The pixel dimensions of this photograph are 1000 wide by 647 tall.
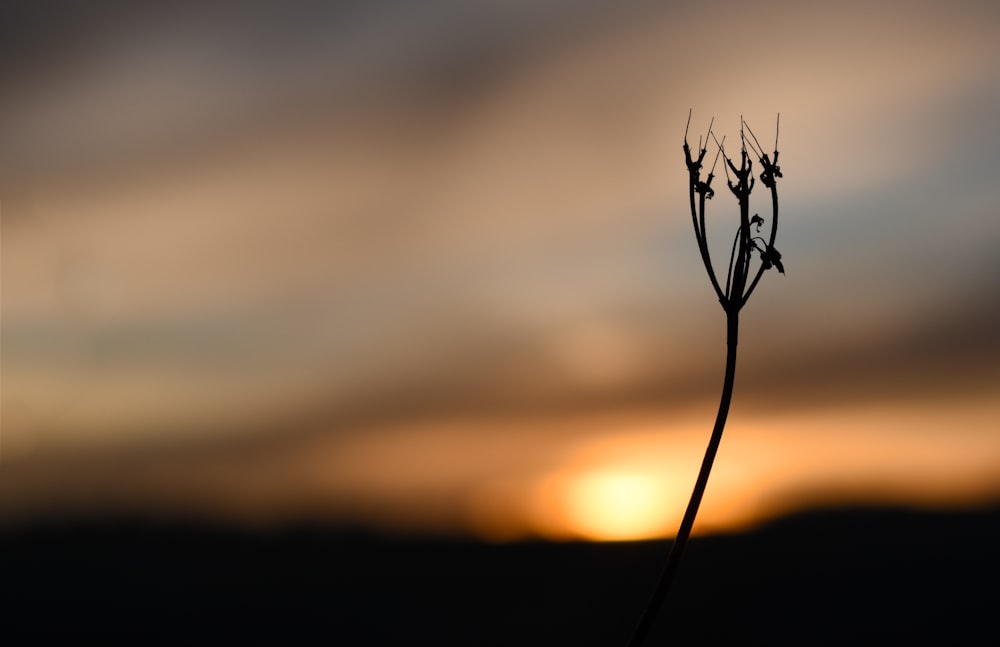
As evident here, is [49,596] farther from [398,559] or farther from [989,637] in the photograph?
[989,637]

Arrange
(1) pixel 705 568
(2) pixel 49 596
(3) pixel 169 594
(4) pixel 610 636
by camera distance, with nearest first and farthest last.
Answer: (2) pixel 49 596 → (4) pixel 610 636 → (1) pixel 705 568 → (3) pixel 169 594

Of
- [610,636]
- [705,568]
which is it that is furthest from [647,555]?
[610,636]

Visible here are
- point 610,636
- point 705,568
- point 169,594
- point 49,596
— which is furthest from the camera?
point 169,594

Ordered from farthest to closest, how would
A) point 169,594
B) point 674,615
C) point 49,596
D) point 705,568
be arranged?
point 674,615 < point 169,594 < point 705,568 < point 49,596

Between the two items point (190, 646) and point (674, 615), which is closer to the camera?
point (190, 646)

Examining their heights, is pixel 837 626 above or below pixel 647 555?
below

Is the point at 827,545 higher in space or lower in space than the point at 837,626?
higher

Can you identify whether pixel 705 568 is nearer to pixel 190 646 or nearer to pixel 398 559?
pixel 398 559

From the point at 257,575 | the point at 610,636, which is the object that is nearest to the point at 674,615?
the point at 610,636

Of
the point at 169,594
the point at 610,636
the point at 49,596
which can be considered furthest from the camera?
the point at 169,594
